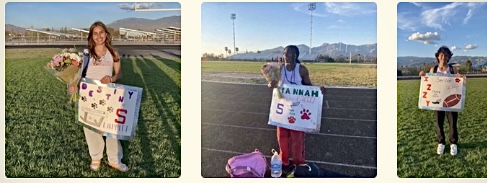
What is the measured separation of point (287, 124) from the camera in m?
3.48

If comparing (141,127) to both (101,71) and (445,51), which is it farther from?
(445,51)

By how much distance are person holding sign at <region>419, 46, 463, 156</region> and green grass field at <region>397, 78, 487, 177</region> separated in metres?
0.03

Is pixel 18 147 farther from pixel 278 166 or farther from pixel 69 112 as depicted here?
pixel 278 166

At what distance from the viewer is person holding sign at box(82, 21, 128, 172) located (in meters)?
3.44

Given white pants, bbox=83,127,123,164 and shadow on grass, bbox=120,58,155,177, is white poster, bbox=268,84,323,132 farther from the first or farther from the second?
white pants, bbox=83,127,123,164

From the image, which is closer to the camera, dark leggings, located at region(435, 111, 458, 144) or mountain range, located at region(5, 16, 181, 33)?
mountain range, located at region(5, 16, 181, 33)

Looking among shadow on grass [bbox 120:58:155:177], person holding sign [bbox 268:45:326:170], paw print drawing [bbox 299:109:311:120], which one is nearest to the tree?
person holding sign [bbox 268:45:326:170]

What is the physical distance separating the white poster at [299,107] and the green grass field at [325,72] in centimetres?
9

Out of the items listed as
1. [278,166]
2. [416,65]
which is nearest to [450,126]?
[416,65]

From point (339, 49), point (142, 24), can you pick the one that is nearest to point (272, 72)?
point (339, 49)

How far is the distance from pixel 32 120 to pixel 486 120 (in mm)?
2940

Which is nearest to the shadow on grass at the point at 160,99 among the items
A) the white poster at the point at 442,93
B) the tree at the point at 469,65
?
the white poster at the point at 442,93

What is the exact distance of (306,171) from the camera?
11.5 ft

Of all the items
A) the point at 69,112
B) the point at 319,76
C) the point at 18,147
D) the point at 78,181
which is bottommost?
the point at 78,181
